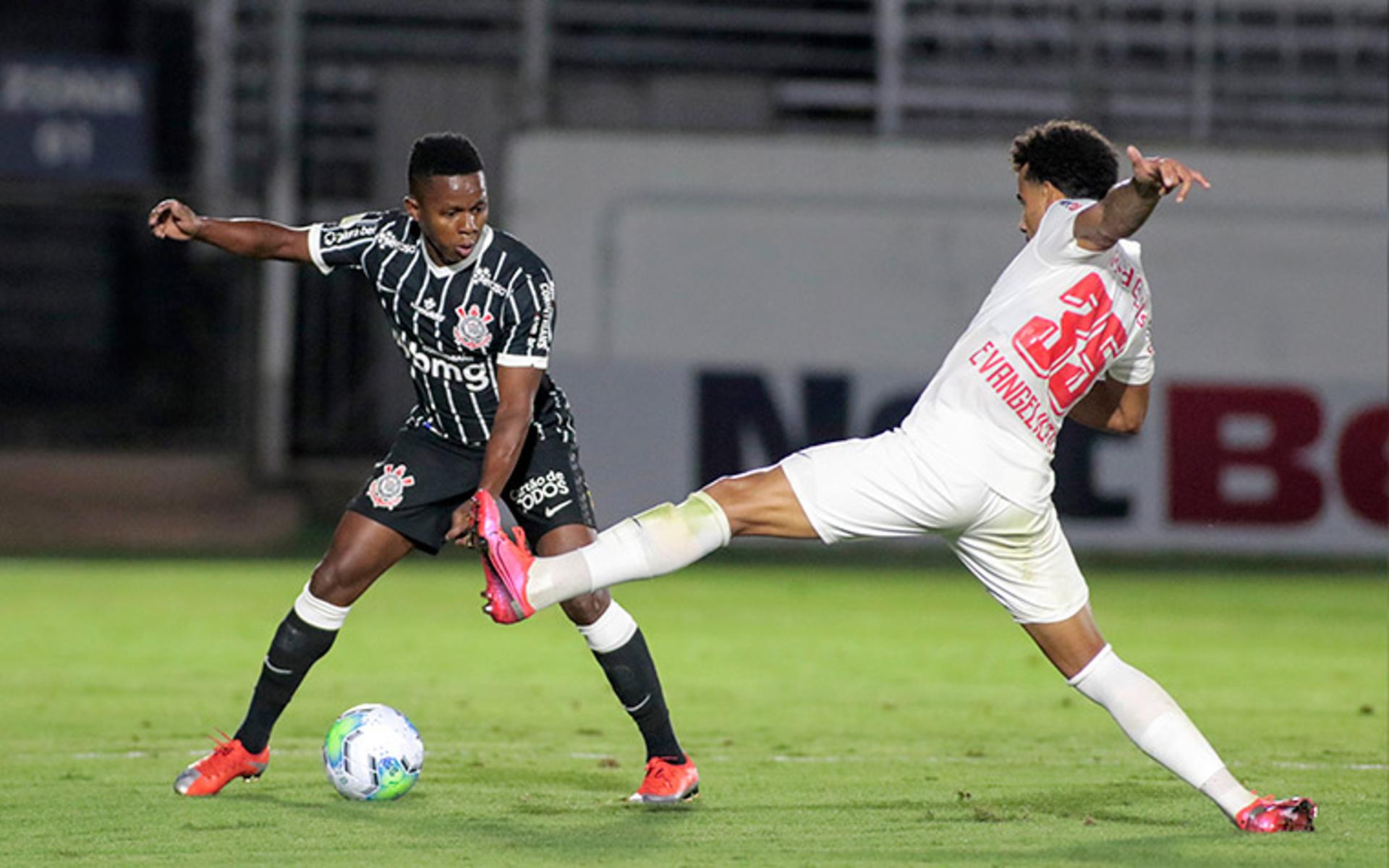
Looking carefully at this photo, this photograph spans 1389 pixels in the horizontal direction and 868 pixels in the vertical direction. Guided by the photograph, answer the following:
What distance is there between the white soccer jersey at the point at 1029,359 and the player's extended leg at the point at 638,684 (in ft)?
4.16

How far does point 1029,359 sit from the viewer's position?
5.50 m

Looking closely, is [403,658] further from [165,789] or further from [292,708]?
[165,789]

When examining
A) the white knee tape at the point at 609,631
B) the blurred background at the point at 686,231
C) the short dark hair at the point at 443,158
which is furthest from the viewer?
the blurred background at the point at 686,231

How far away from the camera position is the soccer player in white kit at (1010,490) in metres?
5.43

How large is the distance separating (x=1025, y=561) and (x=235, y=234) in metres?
2.52

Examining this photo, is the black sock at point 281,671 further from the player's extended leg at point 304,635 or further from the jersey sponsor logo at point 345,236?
the jersey sponsor logo at point 345,236

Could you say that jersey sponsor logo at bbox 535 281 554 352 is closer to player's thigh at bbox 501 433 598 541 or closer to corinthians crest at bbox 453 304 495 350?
corinthians crest at bbox 453 304 495 350

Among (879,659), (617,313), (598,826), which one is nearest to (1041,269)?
(598,826)

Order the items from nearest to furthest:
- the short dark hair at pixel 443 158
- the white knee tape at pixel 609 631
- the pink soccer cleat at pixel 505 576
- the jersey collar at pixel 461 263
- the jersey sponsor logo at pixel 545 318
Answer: the pink soccer cleat at pixel 505 576 → the short dark hair at pixel 443 158 → the jersey sponsor logo at pixel 545 318 → the jersey collar at pixel 461 263 → the white knee tape at pixel 609 631

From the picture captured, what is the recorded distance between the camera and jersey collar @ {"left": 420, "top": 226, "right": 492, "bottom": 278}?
6121mm

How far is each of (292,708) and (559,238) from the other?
9.96 metres

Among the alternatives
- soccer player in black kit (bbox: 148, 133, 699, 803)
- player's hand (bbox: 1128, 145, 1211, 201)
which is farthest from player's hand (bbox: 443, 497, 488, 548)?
player's hand (bbox: 1128, 145, 1211, 201)

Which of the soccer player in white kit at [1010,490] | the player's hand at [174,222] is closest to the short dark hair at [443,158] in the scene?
the player's hand at [174,222]

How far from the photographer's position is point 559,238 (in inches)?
706
